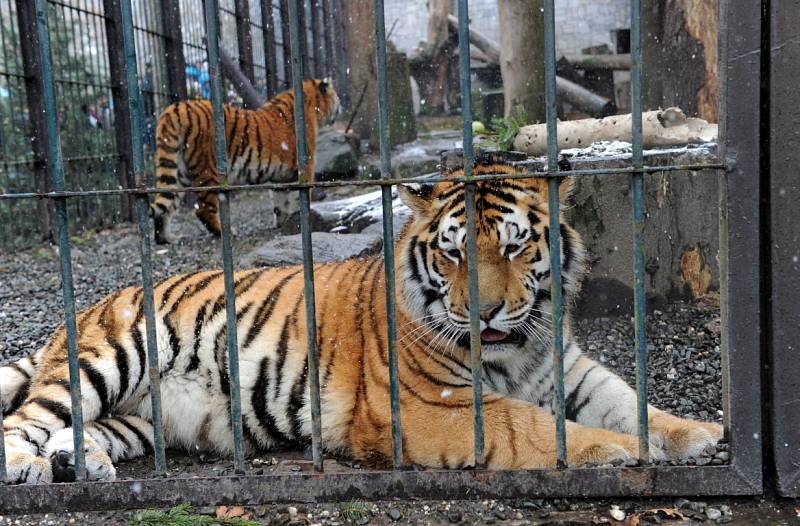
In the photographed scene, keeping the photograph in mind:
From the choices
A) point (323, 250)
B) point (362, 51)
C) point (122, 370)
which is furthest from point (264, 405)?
point (362, 51)

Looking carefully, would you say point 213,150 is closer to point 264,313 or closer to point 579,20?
point 264,313

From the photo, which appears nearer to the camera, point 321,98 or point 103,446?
point 103,446

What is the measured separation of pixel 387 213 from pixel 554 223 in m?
0.44

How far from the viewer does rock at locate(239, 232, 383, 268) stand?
528cm

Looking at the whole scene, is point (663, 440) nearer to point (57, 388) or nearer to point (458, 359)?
point (458, 359)

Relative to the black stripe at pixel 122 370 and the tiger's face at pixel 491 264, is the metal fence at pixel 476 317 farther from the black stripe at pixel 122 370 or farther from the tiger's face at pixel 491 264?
the black stripe at pixel 122 370

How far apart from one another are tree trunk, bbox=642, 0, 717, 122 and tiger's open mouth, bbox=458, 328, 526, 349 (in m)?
4.77

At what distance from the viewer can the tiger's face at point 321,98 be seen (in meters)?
9.88

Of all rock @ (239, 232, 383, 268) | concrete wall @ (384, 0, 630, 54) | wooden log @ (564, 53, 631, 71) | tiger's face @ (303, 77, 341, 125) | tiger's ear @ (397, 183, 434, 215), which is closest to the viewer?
tiger's ear @ (397, 183, 434, 215)

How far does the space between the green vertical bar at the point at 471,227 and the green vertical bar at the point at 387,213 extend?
0.65ft

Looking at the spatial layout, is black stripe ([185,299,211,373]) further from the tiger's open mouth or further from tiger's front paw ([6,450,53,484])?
the tiger's open mouth

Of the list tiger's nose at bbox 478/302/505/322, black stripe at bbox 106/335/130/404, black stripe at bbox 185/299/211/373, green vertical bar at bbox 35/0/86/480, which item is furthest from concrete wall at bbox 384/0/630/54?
green vertical bar at bbox 35/0/86/480

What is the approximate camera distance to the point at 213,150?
8641 millimetres

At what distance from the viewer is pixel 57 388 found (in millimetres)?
2936
